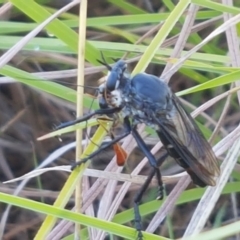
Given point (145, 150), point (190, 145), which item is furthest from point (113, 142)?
point (190, 145)

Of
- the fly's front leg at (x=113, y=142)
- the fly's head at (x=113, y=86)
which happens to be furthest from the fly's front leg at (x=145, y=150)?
the fly's head at (x=113, y=86)

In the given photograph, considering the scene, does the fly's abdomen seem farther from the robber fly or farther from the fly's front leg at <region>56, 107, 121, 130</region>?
the fly's front leg at <region>56, 107, 121, 130</region>

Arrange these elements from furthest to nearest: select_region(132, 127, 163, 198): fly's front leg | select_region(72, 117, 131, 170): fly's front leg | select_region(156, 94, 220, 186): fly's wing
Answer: select_region(132, 127, 163, 198): fly's front leg, select_region(156, 94, 220, 186): fly's wing, select_region(72, 117, 131, 170): fly's front leg

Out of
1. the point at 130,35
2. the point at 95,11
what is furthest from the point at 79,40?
the point at 95,11

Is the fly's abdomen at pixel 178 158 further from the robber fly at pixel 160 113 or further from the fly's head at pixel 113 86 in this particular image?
the fly's head at pixel 113 86

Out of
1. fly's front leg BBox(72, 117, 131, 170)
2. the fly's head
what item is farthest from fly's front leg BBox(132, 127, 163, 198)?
the fly's head

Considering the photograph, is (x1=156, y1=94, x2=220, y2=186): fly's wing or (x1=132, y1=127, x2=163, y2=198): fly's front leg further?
(x1=132, y1=127, x2=163, y2=198): fly's front leg

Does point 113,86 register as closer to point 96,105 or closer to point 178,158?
point 96,105

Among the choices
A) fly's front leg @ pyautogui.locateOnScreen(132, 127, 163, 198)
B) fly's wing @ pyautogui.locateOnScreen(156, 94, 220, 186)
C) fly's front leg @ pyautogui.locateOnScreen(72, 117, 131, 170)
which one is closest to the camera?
fly's front leg @ pyautogui.locateOnScreen(72, 117, 131, 170)

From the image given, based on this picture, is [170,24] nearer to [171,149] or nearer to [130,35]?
[171,149]
